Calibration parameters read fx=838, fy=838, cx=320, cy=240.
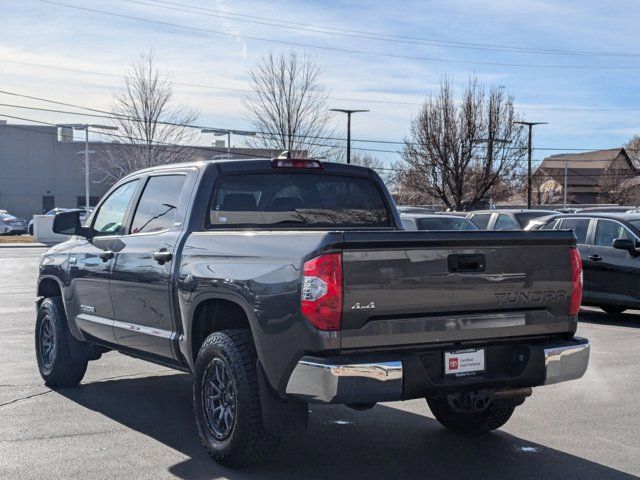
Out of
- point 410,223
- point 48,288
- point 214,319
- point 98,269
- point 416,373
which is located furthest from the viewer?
point 410,223

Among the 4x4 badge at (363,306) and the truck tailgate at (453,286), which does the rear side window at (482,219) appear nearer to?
the truck tailgate at (453,286)

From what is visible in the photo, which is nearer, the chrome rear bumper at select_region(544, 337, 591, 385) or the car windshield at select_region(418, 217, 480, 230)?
the chrome rear bumper at select_region(544, 337, 591, 385)

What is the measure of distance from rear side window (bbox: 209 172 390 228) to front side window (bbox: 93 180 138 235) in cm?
123

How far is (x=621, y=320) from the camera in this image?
12.8 m

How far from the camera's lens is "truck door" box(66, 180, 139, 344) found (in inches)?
269

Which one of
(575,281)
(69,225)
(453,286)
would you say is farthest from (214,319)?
(69,225)

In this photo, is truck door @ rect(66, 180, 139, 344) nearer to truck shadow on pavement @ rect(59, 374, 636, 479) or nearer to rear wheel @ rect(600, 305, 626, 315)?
truck shadow on pavement @ rect(59, 374, 636, 479)

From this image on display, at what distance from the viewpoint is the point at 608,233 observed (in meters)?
12.9

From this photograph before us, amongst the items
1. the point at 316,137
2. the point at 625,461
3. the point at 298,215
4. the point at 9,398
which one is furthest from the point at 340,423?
the point at 316,137

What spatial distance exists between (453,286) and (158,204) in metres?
2.70

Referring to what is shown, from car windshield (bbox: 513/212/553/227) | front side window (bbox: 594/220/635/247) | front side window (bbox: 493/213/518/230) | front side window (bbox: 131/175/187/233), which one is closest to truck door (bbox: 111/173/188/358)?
front side window (bbox: 131/175/187/233)

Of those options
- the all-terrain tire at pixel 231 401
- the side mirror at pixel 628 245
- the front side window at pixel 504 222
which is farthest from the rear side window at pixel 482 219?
the all-terrain tire at pixel 231 401

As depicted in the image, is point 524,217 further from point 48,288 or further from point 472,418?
point 472,418

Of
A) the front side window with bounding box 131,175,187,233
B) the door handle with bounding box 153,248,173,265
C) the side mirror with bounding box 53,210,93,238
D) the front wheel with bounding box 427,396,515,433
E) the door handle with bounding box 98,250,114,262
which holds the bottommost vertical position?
the front wheel with bounding box 427,396,515,433
